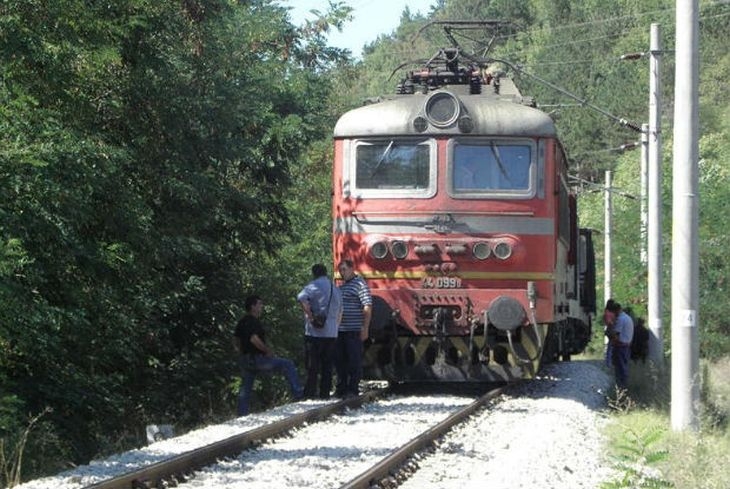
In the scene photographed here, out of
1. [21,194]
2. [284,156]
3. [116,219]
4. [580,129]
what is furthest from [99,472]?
[580,129]

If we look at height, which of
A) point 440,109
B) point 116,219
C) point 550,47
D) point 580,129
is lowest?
point 116,219

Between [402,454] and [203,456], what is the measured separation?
1.56 meters

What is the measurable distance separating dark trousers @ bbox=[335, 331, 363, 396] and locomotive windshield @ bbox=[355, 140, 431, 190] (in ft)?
6.33

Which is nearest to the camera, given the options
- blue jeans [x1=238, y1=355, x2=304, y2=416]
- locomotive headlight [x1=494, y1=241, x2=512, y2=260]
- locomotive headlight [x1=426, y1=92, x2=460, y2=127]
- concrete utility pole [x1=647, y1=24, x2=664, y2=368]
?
blue jeans [x1=238, y1=355, x2=304, y2=416]

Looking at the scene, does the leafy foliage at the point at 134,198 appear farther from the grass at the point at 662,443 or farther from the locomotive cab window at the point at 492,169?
the grass at the point at 662,443

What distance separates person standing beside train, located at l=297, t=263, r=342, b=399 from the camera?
16.9m

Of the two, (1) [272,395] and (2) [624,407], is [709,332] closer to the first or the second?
(1) [272,395]

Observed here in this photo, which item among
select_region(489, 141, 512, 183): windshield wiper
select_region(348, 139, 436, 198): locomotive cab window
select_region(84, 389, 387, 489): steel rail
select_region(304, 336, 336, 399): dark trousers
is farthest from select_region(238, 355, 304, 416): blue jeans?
select_region(489, 141, 512, 183): windshield wiper

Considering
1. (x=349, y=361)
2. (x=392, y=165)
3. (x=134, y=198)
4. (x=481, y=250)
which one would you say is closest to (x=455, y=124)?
(x=392, y=165)

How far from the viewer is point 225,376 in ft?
78.5

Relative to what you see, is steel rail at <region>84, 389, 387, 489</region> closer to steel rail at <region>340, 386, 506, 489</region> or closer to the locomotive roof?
steel rail at <region>340, 386, 506, 489</region>

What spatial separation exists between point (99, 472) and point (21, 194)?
4.78 m

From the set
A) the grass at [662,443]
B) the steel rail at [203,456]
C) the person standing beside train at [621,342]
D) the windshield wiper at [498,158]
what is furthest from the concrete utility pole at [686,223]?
the person standing beside train at [621,342]

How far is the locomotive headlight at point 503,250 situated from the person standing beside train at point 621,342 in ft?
14.0
